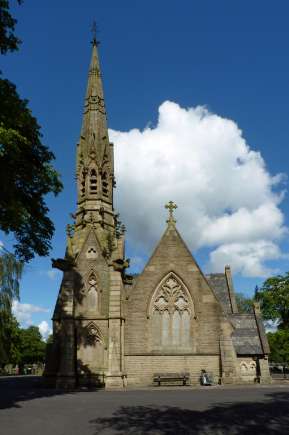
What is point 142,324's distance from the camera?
93.2 ft

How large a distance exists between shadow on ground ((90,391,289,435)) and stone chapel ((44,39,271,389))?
12107 mm

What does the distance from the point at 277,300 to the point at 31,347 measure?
5065 cm

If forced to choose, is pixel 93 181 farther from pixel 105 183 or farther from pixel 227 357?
pixel 227 357

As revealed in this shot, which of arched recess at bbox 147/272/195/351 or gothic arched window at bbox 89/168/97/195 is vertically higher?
gothic arched window at bbox 89/168/97/195

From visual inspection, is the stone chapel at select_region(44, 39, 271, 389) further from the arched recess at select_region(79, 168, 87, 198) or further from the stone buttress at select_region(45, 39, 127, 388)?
the arched recess at select_region(79, 168, 87, 198)

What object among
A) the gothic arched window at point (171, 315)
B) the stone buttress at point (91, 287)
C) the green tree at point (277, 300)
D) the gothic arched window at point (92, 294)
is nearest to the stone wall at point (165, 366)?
the gothic arched window at point (171, 315)

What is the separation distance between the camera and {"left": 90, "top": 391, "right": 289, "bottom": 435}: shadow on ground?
10844 mm

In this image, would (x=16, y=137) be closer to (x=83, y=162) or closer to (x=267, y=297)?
(x=83, y=162)

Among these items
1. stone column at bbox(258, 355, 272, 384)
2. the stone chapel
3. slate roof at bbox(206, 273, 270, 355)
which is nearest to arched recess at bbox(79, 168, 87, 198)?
the stone chapel

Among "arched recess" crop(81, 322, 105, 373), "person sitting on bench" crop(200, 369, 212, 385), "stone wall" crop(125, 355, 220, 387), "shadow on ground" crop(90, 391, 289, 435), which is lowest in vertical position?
"shadow on ground" crop(90, 391, 289, 435)

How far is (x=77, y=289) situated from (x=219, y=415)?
63.0 ft

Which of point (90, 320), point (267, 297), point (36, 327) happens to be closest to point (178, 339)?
point (90, 320)

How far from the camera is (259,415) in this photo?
13.0 meters

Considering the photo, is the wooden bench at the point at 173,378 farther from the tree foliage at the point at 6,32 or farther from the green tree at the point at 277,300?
the green tree at the point at 277,300
